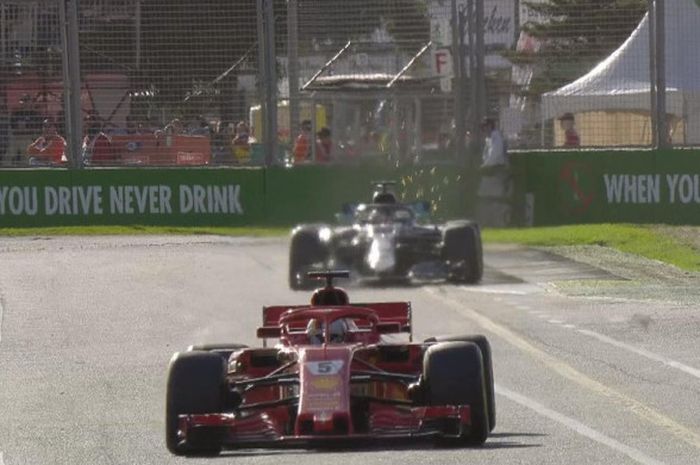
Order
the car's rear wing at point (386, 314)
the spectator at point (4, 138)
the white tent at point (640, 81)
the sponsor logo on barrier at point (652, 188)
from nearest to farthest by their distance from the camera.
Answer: the car's rear wing at point (386, 314), the sponsor logo on barrier at point (652, 188), the white tent at point (640, 81), the spectator at point (4, 138)

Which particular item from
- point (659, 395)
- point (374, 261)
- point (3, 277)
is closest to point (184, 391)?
point (659, 395)

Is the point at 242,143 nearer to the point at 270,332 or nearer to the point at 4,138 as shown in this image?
the point at 4,138

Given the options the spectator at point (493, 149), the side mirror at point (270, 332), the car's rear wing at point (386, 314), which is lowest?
the side mirror at point (270, 332)

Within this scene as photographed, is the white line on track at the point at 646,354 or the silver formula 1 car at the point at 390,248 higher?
the silver formula 1 car at the point at 390,248

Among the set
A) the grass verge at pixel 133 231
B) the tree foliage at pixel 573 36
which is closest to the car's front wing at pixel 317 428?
the grass verge at pixel 133 231

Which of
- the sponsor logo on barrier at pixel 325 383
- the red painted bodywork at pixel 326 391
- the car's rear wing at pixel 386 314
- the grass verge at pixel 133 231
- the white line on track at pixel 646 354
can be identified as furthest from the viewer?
the grass verge at pixel 133 231

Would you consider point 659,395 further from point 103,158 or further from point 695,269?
point 103,158

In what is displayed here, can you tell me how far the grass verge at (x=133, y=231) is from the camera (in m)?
26.5

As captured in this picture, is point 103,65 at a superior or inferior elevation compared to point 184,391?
superior

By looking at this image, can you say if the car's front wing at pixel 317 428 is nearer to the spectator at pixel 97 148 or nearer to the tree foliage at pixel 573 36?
the spectator at pixel 97 148

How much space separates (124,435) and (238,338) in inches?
195

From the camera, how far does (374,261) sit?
19594 mm

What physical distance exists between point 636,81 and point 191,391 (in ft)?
61.9

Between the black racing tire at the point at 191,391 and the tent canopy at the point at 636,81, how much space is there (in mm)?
18189
